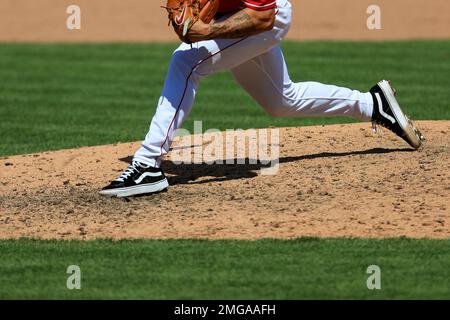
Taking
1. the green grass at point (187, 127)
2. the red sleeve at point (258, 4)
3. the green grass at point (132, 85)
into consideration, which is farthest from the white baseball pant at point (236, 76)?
the green grass at point (132, 85)

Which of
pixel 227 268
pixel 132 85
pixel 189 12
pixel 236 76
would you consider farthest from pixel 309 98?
pixel 132 85

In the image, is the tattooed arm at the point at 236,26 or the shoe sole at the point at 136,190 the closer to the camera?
the tattooed arm at the point at 236,26

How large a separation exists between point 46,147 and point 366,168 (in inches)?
124

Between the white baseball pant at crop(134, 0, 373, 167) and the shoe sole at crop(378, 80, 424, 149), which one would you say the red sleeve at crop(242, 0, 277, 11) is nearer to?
the white baseball pant at crop(134, 0, 373, 167)

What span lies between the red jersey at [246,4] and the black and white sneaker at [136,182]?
109cm

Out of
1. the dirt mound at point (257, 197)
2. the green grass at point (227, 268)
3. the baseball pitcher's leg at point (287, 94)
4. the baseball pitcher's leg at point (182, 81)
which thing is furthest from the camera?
the baseball pitcher's leg at point (287, 94)

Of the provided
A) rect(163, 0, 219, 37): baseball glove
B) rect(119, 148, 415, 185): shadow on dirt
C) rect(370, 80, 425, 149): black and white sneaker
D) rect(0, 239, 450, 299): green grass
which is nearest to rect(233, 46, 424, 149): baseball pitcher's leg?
rect(370, 80, 425, 149): black and white sneaker

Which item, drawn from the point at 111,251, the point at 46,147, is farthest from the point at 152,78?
the point at 111,251

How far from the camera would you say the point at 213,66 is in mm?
6453

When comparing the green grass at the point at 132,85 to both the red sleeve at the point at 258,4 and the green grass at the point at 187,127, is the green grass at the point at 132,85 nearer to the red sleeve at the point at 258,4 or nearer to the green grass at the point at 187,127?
the green grass at the point at 187,127

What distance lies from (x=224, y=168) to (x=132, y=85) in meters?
5.16

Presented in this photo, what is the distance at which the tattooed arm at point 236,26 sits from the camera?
6.21 metres

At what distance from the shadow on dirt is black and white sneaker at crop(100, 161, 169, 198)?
0.43 m
